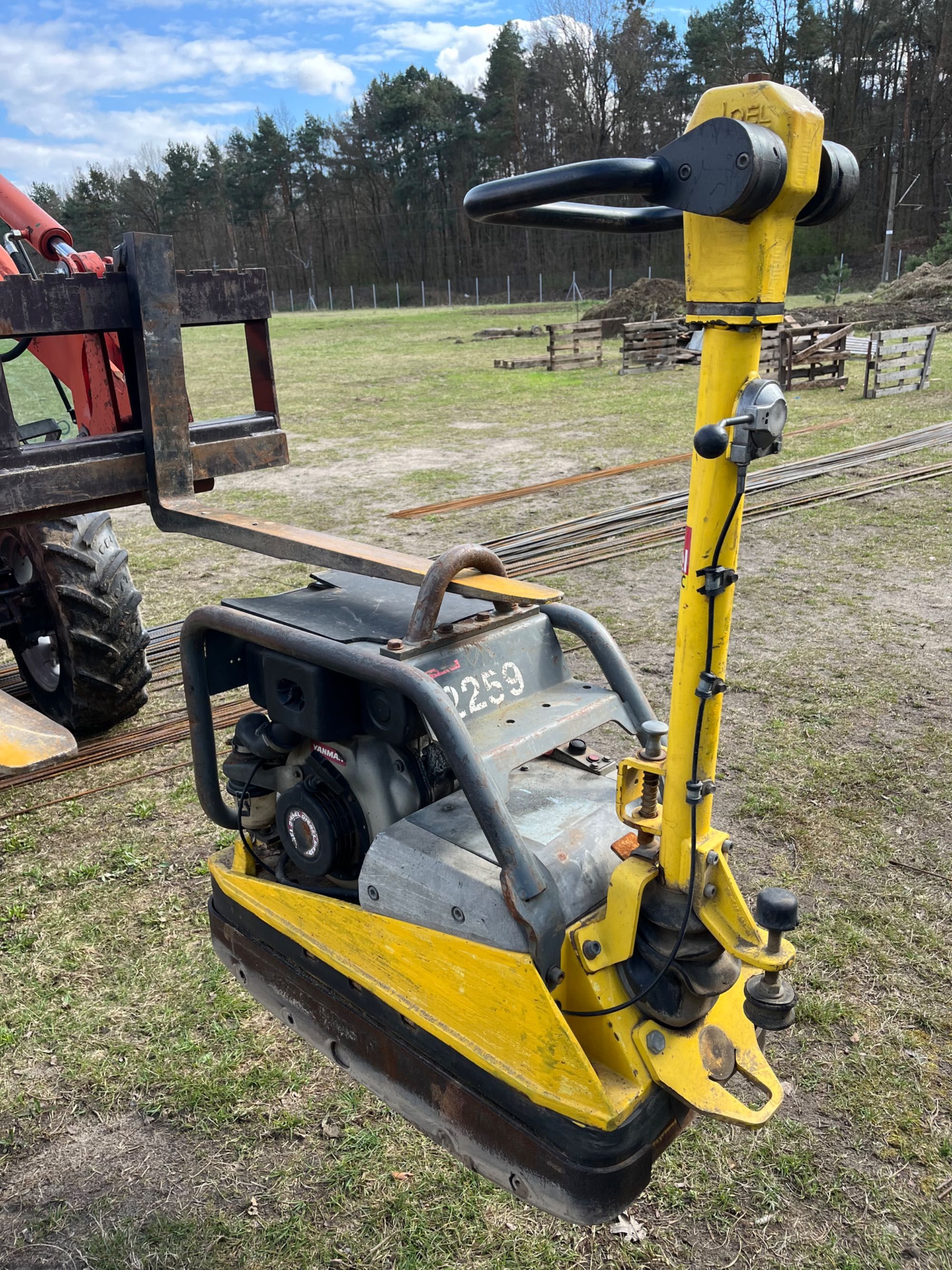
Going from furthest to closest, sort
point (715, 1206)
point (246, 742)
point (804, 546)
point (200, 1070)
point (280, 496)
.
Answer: point (280, 496) → point (804, 546) → point (200, 1070) → point (246, 742) → point (715, 1206)

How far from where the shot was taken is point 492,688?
2516 mm

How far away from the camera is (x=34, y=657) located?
17.0 feet

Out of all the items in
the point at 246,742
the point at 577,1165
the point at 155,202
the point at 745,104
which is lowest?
the point at 577,1165

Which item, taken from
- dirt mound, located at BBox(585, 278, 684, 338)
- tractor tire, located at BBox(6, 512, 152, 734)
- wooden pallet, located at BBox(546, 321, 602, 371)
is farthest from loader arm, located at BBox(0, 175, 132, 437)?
dirt mound, located at BBox(585, 278, 684, 338)

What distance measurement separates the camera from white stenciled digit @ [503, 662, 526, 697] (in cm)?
257

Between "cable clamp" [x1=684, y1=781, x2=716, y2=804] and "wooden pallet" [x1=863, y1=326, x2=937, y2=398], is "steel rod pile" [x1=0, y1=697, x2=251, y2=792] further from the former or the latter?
"wooden pallet" [x1=863, y1=326, x2=937, y2=398]

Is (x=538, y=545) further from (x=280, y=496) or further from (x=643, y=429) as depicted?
(x=643, y=429)

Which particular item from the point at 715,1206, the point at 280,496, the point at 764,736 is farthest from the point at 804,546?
the point at 715,1206

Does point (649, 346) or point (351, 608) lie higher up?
point (649, 346)

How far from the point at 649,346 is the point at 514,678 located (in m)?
18.3

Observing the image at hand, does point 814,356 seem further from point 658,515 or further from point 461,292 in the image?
point 461,292

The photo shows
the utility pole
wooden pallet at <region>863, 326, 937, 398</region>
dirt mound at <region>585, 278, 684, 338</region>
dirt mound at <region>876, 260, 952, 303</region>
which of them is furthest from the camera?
the utility pole

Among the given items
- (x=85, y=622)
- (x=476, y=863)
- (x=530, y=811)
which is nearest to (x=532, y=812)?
(x=530, y=811)

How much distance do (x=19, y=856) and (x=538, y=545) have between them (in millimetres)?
5091
